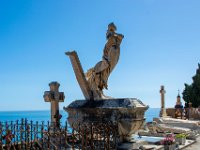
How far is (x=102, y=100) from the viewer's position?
11250 mm

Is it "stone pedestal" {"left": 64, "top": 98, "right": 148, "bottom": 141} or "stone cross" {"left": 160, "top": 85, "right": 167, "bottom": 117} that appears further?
"stone cross" {"left": 160, "top": 85, "right": 167, "bottom": 117}

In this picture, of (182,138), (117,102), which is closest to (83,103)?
(117,102)

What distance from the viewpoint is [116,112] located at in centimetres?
1052

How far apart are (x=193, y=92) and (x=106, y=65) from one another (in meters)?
32.3

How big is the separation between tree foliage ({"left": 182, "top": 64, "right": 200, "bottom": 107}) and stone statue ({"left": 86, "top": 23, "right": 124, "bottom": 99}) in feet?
103

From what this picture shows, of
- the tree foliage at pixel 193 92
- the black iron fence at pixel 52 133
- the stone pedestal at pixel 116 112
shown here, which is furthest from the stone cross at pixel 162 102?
the black iron fence at pixel 52 133

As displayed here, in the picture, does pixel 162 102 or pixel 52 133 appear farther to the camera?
pixel 162 102

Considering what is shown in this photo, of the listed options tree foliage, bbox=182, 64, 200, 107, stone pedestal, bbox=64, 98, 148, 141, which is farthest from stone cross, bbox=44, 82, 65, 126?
tree foliage, bbox=182, 64, 200, 107

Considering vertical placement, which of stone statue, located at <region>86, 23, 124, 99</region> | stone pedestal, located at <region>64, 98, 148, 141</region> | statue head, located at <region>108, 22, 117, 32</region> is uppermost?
statue head, located at <region>108, 22, 117, 32</region>

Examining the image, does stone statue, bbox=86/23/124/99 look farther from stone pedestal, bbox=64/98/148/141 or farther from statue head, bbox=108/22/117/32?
stone pedestal, bbox=64/98/148/141

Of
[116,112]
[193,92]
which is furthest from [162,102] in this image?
[116,112]

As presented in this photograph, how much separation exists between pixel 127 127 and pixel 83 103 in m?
2.10

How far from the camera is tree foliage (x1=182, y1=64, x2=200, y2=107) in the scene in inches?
1610

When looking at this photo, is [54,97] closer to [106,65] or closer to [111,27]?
[106,65]
